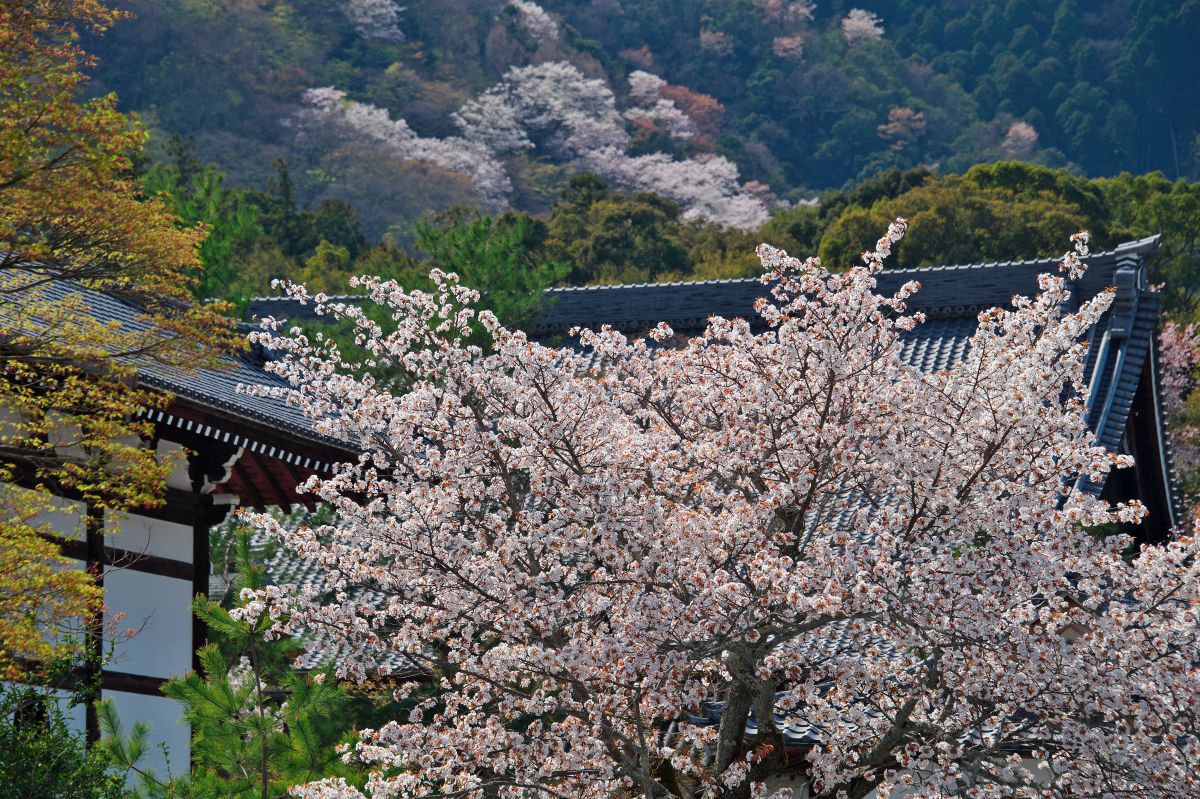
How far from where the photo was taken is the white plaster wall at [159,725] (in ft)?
31.1

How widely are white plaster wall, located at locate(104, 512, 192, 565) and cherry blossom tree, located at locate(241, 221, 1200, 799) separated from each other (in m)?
2.69

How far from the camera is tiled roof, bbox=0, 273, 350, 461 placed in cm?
916

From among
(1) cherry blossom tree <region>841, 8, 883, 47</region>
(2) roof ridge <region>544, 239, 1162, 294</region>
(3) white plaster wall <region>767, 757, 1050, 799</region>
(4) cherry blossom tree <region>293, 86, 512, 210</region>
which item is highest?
(1) cherry blossom tree <region>841, 8, 883, 47</region>

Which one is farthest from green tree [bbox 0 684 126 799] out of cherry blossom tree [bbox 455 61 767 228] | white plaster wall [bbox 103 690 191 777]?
cherry blossom tree [bbox 455 61 767 228]

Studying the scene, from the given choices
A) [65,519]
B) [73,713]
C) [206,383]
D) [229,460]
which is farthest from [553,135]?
[73,713]

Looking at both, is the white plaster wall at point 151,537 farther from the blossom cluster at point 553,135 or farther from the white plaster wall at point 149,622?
the blossom cluster at point 553,135

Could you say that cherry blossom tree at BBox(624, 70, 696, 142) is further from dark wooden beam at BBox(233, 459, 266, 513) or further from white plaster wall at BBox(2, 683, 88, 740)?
white plaster wall at BBox(2, 683, 88, 740)

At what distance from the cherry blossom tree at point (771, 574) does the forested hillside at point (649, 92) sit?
3843cm

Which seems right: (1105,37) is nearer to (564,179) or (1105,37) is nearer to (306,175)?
(564,179)

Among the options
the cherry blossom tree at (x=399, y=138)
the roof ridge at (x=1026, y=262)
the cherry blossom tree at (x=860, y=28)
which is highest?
the cherry blossom tree at (x=860, y=28)

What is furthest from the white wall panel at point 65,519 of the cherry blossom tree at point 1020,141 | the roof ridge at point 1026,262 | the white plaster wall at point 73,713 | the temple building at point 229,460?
the cherry blossom tree at point 1020,141

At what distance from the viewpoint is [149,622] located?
32.1 feet

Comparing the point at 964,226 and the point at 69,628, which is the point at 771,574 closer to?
the point at 69,628

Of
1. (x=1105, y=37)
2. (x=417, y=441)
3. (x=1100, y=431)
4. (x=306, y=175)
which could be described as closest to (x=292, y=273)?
(x=306, y=175)
